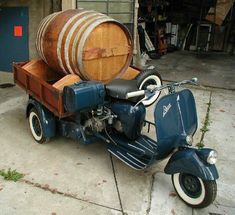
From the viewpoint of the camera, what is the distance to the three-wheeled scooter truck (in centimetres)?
286

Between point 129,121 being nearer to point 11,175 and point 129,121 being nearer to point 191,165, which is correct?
point 191,165

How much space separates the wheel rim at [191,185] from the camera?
2.88 m

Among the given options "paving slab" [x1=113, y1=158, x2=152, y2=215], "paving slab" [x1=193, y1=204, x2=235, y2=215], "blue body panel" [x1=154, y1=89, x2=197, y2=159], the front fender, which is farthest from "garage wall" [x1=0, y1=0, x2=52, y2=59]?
"paving slab" [x1=193, y1=204, x2=235, y2=215]

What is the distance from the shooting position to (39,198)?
304cm

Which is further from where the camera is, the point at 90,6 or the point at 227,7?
the point at 227,7

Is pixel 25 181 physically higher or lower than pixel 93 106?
lower

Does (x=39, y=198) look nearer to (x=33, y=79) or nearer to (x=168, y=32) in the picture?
(x=33, y=79)

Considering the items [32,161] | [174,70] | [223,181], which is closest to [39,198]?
[32,161]

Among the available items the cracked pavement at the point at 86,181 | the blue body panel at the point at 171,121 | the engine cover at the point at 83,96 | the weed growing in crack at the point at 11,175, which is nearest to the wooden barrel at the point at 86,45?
the engine cover at the point at 83,96

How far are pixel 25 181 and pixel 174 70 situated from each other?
5.28 metres

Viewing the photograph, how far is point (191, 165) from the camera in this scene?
9.07 ft

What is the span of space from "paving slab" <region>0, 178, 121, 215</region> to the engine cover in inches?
34.0

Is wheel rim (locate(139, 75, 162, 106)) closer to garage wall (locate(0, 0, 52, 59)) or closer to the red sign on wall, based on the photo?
garage wall (locate(0, 0, 52, 59))

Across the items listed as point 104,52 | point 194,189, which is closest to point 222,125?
point 194,189
